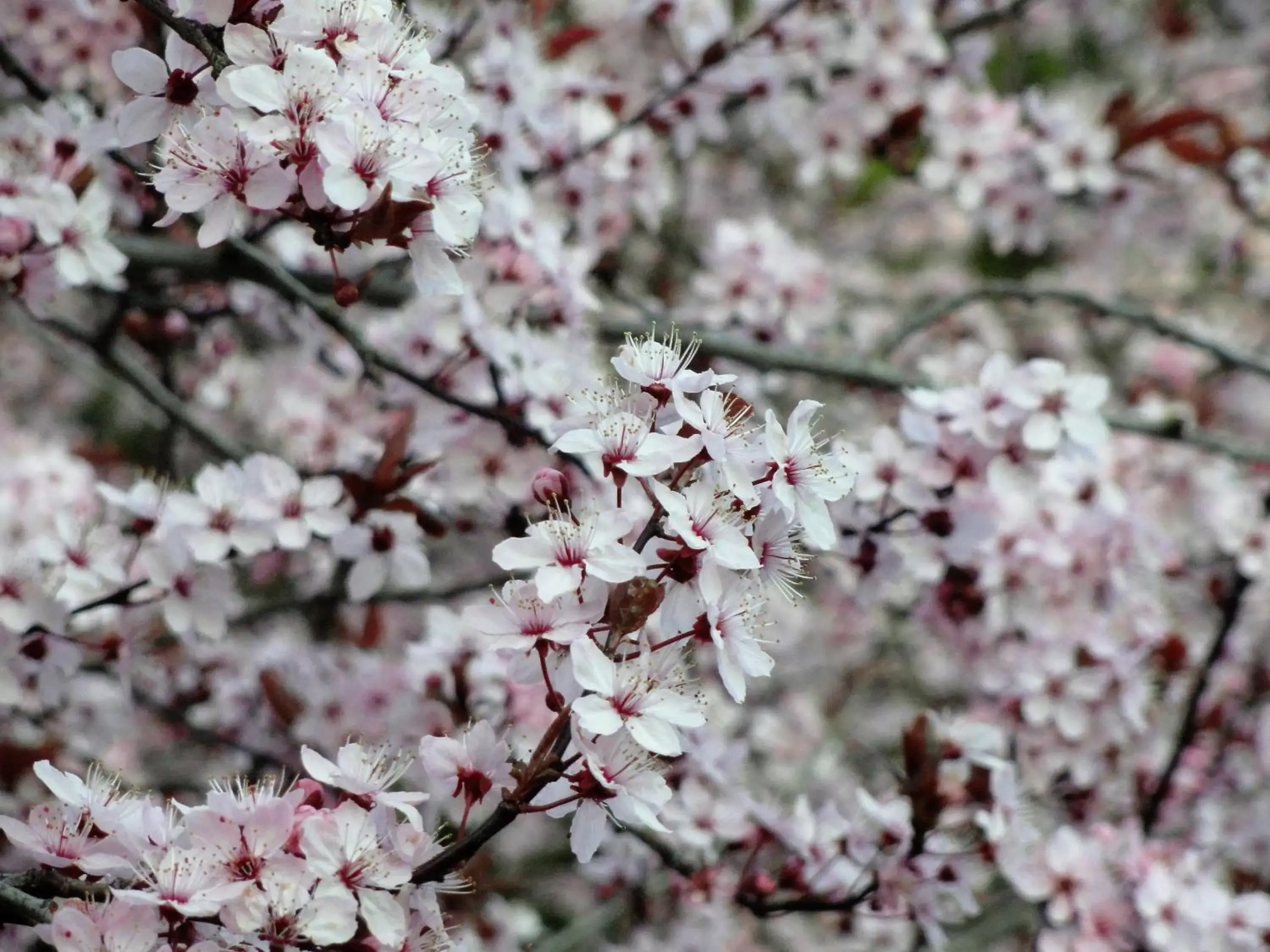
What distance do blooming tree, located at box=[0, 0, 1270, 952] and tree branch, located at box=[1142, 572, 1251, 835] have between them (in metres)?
0.02

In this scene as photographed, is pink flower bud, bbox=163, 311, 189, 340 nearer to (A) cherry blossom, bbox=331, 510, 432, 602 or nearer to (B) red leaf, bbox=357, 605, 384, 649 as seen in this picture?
(B) red leaf, bbox=357, 605, 384, 649

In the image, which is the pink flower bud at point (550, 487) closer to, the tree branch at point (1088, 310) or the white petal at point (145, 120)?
the white petal at point (145, 120)

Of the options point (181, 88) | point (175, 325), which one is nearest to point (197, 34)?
point (181, 88)

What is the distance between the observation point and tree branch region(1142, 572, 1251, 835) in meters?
2.54

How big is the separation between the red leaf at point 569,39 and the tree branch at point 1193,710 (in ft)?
6.57

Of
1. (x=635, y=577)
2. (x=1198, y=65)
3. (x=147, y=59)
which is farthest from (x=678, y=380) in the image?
(x=1198, y=65)

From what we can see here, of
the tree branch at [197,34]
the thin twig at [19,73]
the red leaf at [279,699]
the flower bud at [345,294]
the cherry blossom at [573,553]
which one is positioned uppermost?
the tree branch at [197,34]

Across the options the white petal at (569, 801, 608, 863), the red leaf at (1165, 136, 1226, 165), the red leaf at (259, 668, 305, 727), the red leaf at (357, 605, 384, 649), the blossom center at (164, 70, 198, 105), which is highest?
the blossom center at (164, 70, 198, 105)

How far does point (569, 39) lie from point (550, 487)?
70.5 inches

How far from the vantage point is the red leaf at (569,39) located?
9.22 feet

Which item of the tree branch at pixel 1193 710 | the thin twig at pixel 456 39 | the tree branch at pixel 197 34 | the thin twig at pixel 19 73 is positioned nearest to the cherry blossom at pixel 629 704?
the tree branch at pixel 197 34

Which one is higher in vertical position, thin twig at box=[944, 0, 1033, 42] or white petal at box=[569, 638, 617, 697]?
white petal at box=[569, 638, 617, 697]

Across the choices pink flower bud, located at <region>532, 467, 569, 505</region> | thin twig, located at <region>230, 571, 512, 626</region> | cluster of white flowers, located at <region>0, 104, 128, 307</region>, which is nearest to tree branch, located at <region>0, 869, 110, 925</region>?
pink flower bud, located at <region>532, 467, 569, 505</region>

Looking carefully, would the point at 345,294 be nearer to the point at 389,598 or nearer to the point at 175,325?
the point at 389,598
